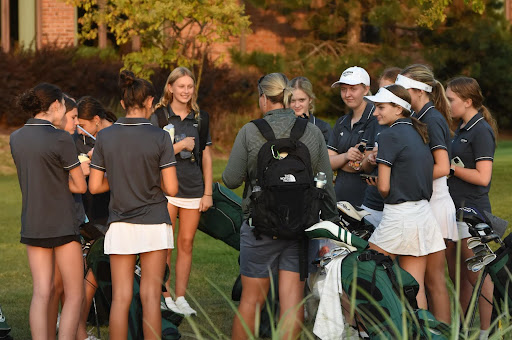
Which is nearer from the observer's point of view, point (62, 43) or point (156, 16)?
point (156, 16)

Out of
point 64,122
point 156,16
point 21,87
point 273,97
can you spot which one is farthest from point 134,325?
point 21,87

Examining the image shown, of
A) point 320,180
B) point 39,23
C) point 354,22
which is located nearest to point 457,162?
point 320,180

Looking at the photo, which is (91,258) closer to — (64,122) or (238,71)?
(64,122)

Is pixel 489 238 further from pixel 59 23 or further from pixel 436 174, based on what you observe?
pixel 59 23

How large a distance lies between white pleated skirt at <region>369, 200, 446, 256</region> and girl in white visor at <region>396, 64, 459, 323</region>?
0.22 metres

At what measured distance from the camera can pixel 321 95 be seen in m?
25.0

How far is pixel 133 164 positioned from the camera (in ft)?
16.8

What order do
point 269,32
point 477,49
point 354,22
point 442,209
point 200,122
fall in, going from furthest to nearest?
point 269,32
point 477,49
point 354,22
point 200,122
point 442,209

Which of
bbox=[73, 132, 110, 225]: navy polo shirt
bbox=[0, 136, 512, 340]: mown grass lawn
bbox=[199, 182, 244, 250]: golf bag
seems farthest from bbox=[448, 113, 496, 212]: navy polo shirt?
bbox=[73, 132, 110, 225]: navy polo shirt

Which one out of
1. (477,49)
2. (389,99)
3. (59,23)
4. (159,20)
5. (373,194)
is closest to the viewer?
(389,99)

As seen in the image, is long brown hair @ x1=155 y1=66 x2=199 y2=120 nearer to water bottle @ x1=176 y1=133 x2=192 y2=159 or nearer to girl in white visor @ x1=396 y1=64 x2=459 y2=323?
water bottle @ x1=176 y1=133 x2=192 y2=159

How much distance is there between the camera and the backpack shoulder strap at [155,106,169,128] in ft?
22.7

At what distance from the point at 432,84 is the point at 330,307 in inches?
68.0

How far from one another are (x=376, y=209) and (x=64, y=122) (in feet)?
6.95
